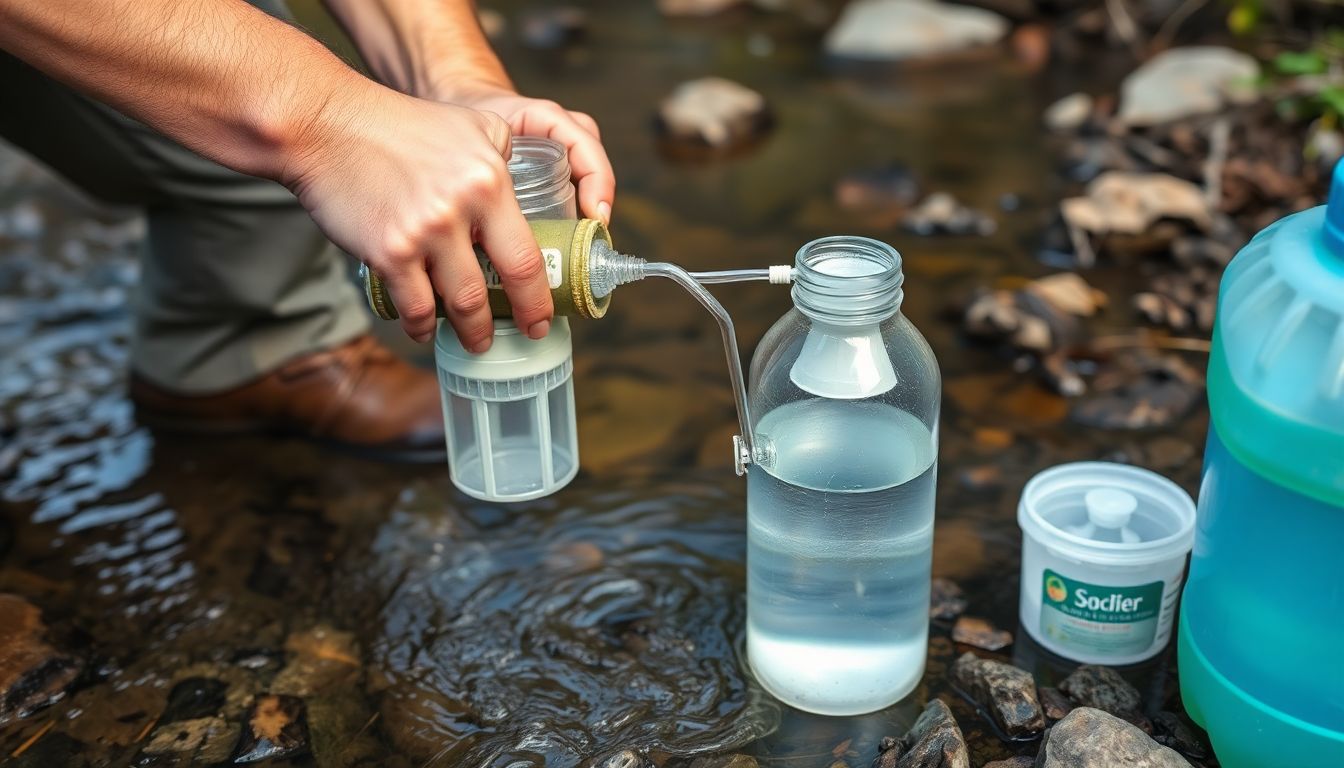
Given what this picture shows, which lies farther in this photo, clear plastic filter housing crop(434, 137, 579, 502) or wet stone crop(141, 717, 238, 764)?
wet stone crop(141, 717, 238, 764)

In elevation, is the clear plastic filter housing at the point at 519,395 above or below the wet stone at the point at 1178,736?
above

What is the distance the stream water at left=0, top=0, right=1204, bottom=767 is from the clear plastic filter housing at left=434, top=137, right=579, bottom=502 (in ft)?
1.29

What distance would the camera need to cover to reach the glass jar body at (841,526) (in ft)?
6.27

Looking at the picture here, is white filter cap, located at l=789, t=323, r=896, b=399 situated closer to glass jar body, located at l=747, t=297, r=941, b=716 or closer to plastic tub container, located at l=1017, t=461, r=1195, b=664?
glass jar body, located at l=747, t=297, r=941, b=716

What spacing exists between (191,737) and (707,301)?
113cm

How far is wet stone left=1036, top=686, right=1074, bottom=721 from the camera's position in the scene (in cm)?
202

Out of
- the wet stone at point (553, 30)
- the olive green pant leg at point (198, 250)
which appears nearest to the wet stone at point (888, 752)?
the olive green pant leg at point (198, 250)

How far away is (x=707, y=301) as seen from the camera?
6.12 feet

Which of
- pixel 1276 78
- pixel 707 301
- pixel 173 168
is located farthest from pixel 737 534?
pixel 1276 78

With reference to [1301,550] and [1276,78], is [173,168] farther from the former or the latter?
[1276,78]

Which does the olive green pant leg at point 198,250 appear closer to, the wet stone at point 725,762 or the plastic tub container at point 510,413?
the plastic tub container at point 510,413

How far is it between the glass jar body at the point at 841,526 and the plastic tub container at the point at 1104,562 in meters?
0.22

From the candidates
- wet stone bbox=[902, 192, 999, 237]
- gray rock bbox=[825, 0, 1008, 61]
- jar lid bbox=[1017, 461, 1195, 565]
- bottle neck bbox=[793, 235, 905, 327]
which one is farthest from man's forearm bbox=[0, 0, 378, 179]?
A: gray rock bbox=[825, 0, 1008, 61]

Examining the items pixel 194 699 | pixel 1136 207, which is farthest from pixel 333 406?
pixel 1136 207
